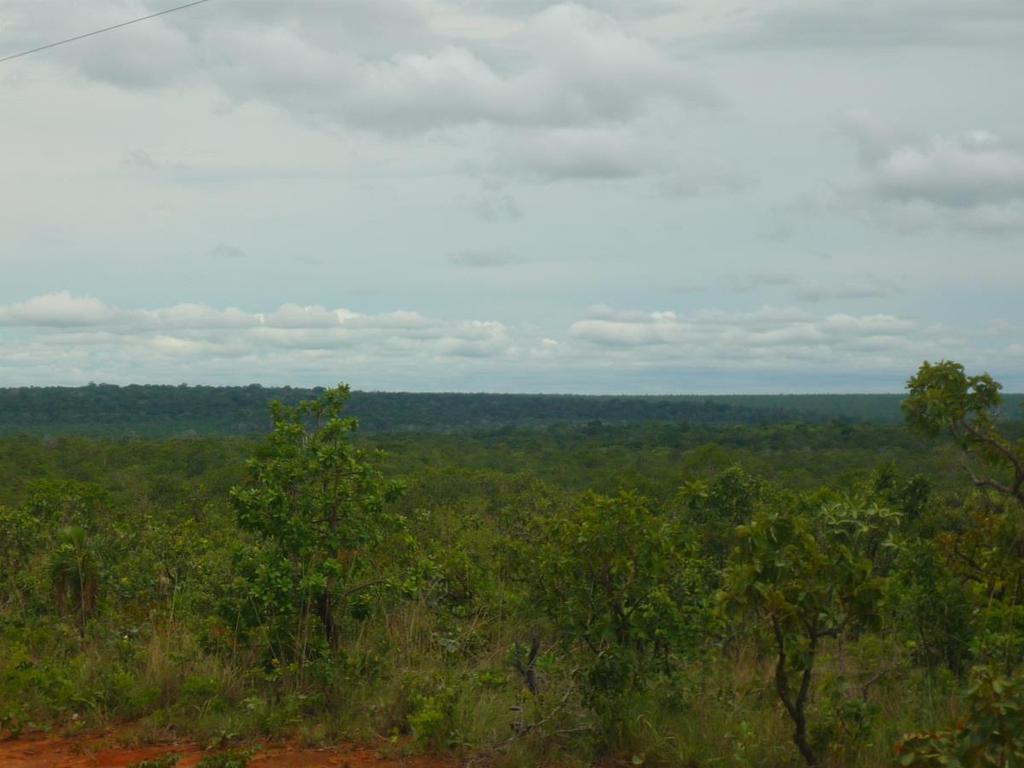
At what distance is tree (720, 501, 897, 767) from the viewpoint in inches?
197

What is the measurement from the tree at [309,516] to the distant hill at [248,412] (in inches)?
2350

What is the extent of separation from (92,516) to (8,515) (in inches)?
135

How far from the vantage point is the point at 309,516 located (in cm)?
713

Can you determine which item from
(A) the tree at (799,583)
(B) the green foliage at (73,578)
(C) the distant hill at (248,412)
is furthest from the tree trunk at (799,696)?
(C) the distant hill at (248,412)

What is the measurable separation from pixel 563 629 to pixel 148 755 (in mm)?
2326

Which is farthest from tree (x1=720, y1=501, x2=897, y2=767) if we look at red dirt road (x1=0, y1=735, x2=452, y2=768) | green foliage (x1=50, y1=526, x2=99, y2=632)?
green foliage (x1=50, y1=526, x2=99, y2=632)

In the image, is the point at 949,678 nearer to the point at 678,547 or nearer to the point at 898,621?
the point at 898,621

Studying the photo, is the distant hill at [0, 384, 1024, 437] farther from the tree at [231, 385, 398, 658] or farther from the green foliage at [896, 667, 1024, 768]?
the green foliage at [896, 667, 1024, 768]

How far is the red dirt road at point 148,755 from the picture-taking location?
5.89 metres

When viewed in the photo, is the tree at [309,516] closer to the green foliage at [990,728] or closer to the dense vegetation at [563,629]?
the dense vegetation at [563,629]

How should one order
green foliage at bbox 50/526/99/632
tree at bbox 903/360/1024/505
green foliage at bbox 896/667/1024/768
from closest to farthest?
green foliage at bbox 896/667/1024/768 → tree at bbox 903/360/1024/505 → green foliage at bbox 50/526/99/632

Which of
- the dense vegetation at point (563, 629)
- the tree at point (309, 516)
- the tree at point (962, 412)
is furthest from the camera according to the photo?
the tree at point (309, 516)

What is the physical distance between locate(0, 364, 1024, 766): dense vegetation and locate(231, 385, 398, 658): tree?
2cm

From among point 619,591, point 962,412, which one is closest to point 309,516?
point 619,591
